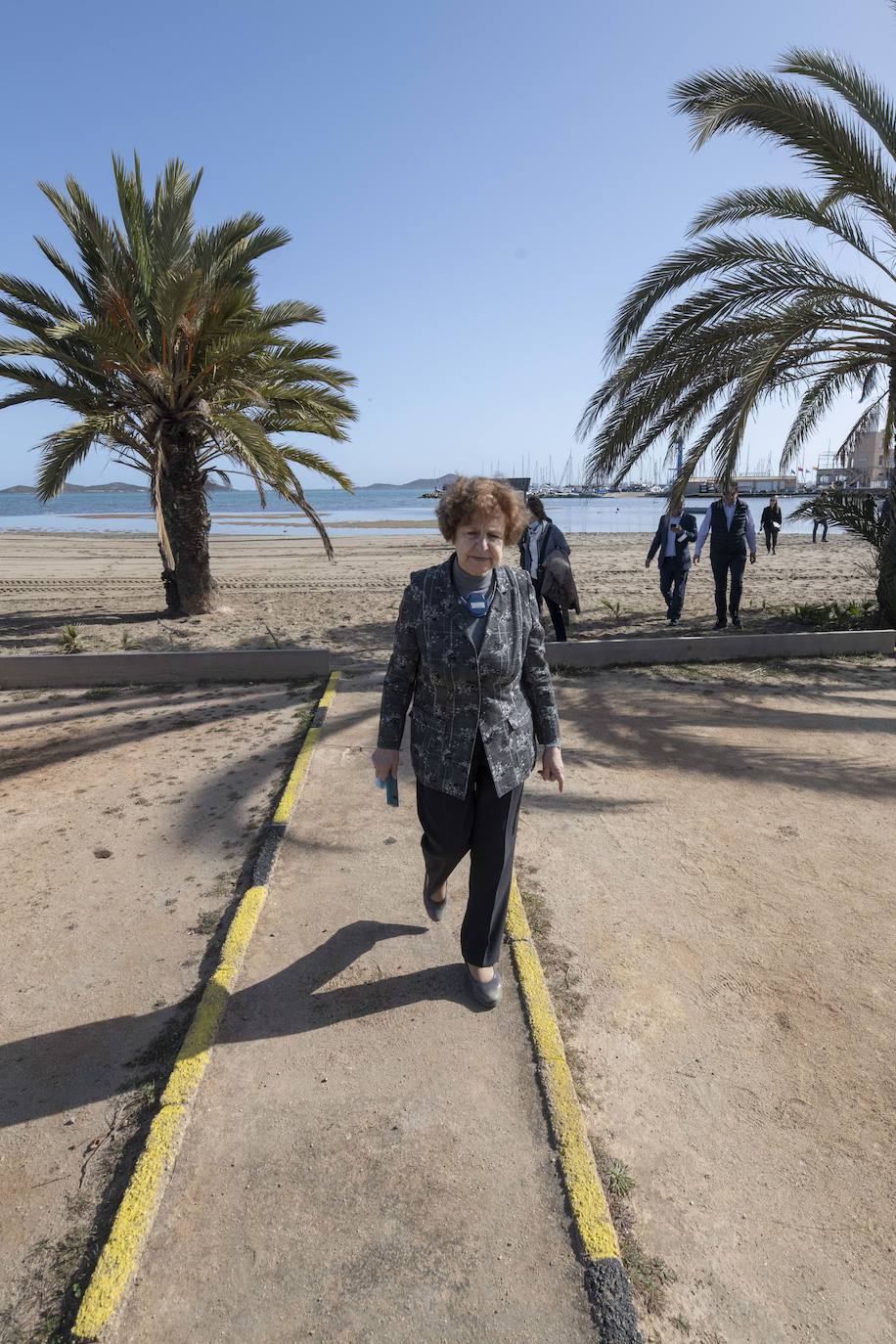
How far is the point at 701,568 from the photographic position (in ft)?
53.9

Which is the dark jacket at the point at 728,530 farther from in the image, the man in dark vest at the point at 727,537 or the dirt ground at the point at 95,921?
the dirt ground at the point at 95,921

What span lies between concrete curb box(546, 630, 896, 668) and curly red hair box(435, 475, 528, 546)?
17.0 ft

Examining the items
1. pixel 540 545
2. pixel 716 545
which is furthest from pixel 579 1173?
pixel 716 545

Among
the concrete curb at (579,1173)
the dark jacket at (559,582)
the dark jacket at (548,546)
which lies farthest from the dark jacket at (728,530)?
the concrete curb at (579,1173)

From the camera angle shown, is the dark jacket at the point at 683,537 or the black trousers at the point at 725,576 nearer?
the black trousers at the point at 725,576

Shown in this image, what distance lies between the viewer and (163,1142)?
221 cm

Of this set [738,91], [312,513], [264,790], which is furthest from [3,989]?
[738,91]

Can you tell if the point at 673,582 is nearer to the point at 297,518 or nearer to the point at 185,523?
the point at 185,523

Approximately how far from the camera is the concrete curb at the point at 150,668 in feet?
24.5

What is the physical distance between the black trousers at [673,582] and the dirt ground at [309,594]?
0.26 m

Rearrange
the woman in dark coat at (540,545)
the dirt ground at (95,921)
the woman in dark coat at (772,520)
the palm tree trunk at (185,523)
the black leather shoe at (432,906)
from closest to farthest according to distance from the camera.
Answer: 1. the dirt ground at (95,921)
2. the black leather shoe at (432,906)
3. the woman in dark coat at (540,545)
4. the palm tree trunk at (185,523)
5. the woman in dark coat at (772,520)

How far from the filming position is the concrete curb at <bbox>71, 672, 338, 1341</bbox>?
5.95 ft

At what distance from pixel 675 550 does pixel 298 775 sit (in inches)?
257

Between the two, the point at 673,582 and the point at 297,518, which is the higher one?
the point at 297,518
